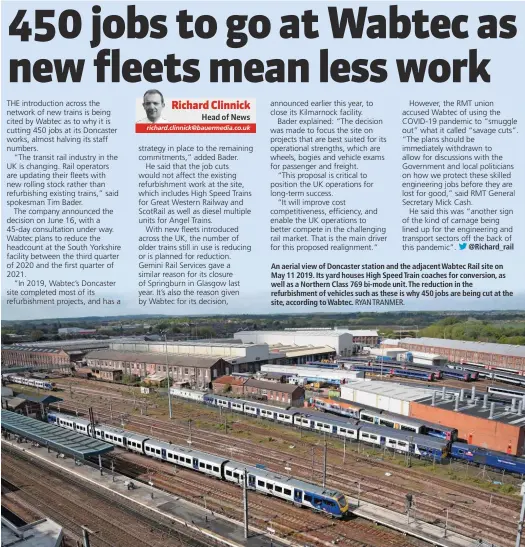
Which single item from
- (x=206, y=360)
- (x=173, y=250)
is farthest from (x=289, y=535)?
(x=206, y=360)

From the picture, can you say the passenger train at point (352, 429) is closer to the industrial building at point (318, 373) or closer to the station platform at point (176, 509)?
the station platform at point (176, 509)

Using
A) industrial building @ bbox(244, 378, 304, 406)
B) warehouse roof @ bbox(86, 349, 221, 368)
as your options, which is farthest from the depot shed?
warehouse roof @ bbox(86, 349, 221, 368)

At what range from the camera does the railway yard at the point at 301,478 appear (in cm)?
2327

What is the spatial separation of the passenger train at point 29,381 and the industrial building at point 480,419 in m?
52.8

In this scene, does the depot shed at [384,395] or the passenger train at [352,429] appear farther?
the depot shed at [384,395]

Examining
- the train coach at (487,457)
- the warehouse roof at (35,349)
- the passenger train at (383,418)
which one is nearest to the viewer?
the train coach at (487,457)

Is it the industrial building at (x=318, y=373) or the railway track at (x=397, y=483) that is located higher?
the railway track at (x=397, y=483)

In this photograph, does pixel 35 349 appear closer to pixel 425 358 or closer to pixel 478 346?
pixel 425 358

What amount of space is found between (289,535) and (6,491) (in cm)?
1982

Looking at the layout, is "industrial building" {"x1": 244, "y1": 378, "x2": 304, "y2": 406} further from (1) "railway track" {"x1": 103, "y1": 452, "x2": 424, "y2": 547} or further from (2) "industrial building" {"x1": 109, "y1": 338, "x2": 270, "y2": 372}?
(1) "railway track" {"x1": 103, "y1": 452, "x2": 424, "y2": 547}

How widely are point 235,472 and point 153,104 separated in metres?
22.7

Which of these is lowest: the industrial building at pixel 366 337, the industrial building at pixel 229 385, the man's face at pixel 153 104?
the industrial building at pixel 366 337

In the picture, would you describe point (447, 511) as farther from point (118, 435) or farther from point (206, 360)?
point (206, 360)

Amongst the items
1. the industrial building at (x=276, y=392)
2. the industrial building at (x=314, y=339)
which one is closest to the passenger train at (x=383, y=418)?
the industrial building at (x=276, y=392)
